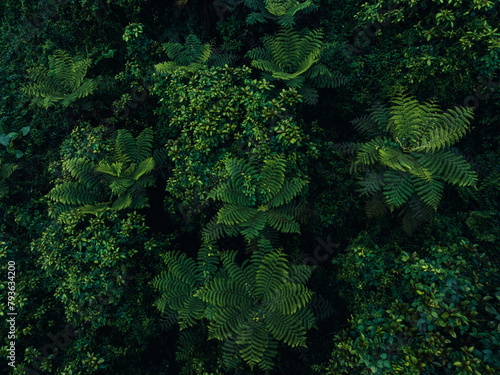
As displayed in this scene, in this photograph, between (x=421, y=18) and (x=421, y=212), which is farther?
(x=421, y=18)

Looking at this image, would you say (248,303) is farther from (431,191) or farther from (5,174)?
(5,174)

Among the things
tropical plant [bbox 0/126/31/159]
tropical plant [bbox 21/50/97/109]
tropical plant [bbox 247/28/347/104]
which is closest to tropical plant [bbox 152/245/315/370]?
tropical plant [bbox 247/28/347/104]

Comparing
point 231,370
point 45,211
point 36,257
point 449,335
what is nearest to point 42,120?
point 45,211

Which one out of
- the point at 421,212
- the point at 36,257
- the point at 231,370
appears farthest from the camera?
the point at 36,257

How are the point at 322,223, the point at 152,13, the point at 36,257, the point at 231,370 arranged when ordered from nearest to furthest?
the point at 231,370 < the point at 322,223 < the point at 36,257 < the point at 152,13

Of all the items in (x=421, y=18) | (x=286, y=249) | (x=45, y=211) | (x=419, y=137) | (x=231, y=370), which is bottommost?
(x=231, y=370)

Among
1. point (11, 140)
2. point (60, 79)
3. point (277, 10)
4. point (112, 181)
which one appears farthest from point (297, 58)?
point (11, 140)

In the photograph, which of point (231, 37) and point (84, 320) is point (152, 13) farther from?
point (84, 320)

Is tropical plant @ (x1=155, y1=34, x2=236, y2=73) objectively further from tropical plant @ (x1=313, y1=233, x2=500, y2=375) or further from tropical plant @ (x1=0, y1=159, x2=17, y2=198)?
tropical plant @ (x1=313, y1=233, x2=500, y2=375)

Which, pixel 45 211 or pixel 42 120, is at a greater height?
pixel 42 120
